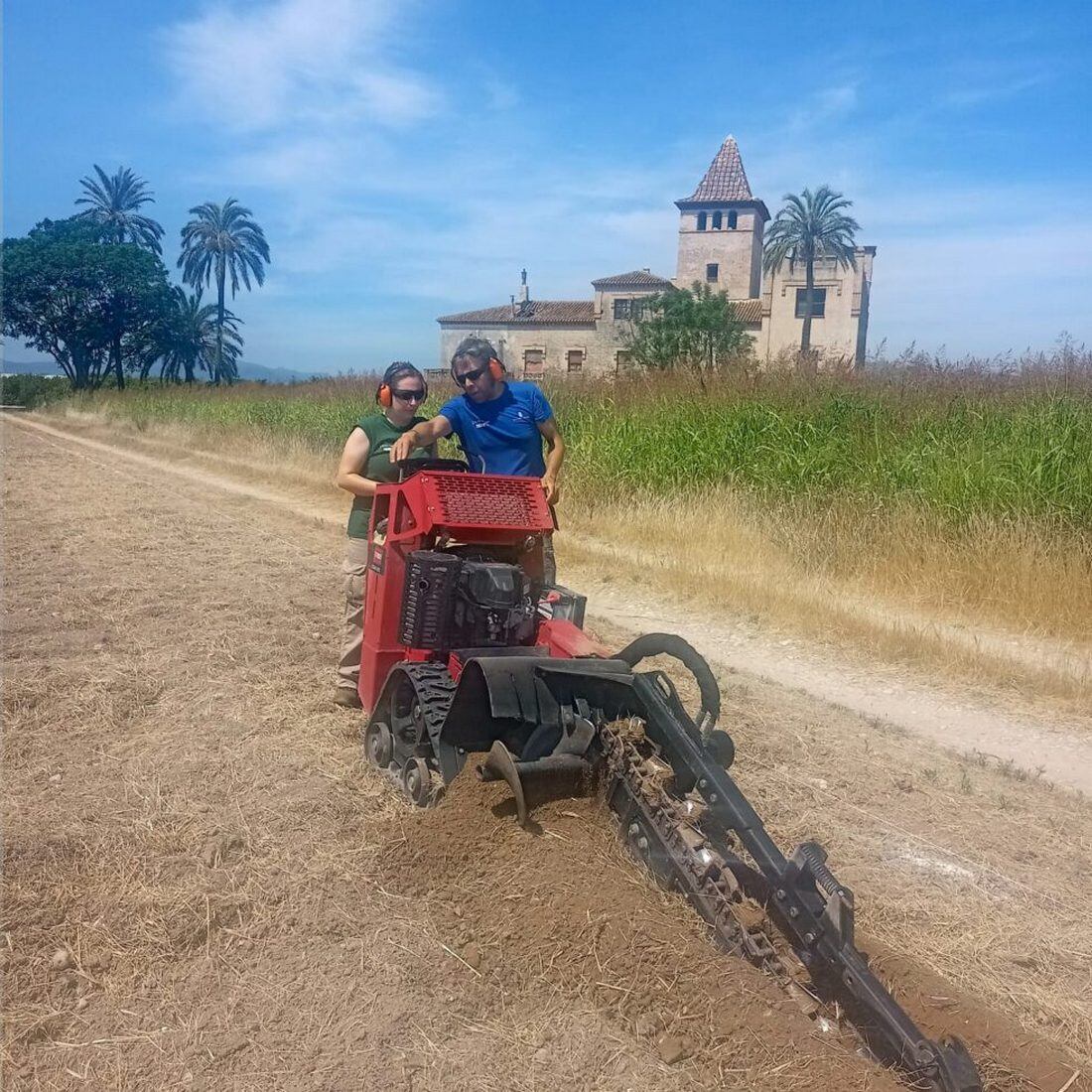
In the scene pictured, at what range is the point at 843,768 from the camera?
4969mm

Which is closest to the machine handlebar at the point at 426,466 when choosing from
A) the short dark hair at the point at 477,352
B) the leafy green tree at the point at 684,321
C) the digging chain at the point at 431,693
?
the short dark hair at the point at 477,352

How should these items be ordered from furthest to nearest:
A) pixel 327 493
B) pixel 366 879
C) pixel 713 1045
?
pixel 327 493 → pixel 366 879 → pixel 713 1045

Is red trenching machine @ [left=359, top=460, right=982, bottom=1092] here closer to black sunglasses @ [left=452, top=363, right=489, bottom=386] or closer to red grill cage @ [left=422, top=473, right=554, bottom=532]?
red grill cage @ [left=422, top=473, right=554, bottom=532]

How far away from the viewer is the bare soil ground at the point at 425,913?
258 cm

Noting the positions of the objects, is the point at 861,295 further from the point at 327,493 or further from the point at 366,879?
the point at 366,879

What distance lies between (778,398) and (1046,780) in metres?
7.21

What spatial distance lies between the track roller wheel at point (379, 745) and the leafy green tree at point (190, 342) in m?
55.6

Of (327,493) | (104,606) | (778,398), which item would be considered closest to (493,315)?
(327,493)

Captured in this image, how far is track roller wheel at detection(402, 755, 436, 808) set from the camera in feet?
12.5

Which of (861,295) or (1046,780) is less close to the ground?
(861,295)

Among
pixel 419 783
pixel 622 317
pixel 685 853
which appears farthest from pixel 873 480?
pixel 622 317

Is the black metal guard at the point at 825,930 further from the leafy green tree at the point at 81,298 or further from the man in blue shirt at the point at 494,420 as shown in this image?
the leafy green tree at the point at 81,298

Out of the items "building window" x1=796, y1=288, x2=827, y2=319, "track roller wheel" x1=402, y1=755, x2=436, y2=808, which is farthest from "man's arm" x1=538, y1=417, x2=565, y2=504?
"building window" x1=796, y1=288, x2=827, y2=319

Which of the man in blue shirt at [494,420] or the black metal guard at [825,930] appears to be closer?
the black metal guard at [825,930]
